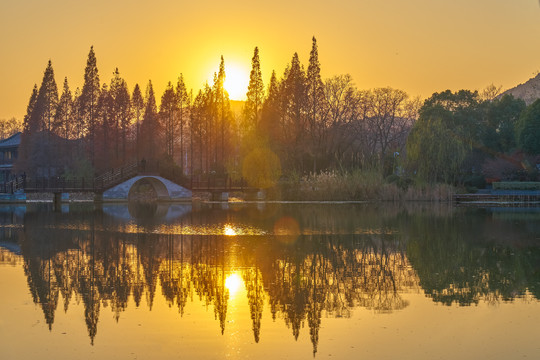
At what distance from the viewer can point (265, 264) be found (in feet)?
53.1

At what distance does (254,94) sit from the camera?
70312 mm

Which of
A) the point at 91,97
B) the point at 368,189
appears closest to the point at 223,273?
the point at 368,189

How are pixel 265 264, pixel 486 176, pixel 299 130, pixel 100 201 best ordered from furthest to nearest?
pixel 299 130, pixel 486 176, pixel 100 201, pixel 265 264

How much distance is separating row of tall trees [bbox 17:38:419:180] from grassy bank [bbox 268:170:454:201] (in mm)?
7695

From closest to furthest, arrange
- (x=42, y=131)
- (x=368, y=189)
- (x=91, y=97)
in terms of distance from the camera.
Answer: (x=368, y=189) → (x=91, y=97) → (x=42, y=131)

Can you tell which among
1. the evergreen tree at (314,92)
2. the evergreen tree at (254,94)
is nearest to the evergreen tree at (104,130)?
the evergreen tree at (254,94)

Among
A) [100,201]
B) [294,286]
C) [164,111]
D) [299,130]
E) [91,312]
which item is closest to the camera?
[91,312]

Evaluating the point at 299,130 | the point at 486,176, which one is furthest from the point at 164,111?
the point at 486,176

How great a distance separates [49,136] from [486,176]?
45.5 m

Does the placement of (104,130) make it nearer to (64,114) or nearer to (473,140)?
(64,114)

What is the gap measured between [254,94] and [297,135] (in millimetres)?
7473

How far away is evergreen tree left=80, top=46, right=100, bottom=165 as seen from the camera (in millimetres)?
70125

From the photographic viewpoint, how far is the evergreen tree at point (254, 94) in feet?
230

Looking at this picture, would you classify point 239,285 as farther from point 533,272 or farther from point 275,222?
point 275,222
